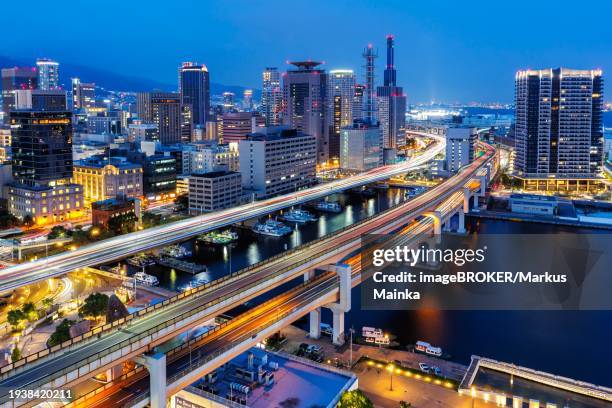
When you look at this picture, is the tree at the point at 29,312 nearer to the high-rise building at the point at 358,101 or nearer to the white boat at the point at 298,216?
the white boat at the point at 298,216

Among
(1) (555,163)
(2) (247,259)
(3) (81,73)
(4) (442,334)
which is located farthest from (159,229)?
(3) (81,73)

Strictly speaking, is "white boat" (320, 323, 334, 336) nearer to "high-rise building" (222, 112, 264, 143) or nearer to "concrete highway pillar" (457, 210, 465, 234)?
"concrete highway pillar" (457, 210, 465, 234)

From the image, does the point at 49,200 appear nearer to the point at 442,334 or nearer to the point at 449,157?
the point at 442,334

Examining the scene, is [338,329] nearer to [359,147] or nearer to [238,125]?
[359,147]

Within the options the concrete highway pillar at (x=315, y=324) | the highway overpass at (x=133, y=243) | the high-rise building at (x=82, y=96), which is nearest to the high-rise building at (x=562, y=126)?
the highway overpass at (x=133, y=243)

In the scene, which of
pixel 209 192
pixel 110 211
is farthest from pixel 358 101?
pixel 110 211
